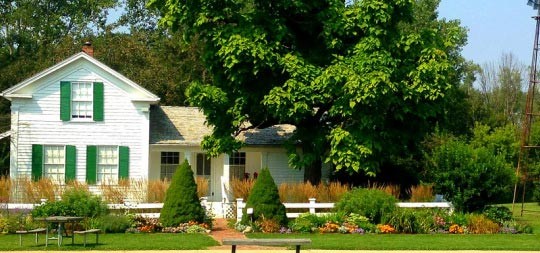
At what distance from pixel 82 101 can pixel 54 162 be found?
2.57 m

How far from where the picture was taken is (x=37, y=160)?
32500 mm

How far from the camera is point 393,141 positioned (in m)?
32.0

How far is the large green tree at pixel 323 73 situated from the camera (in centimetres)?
2931

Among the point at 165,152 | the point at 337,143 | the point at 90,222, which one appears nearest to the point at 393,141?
the point at 337,143

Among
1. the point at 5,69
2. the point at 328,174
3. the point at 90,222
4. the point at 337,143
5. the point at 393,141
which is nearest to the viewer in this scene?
the point at 90,222

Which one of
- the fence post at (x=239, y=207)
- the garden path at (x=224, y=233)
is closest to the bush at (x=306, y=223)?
the garden path at (x=224, y=233)

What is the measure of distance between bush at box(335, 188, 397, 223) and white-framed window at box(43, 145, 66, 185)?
1154 cm

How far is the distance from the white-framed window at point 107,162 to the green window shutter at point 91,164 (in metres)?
0.16

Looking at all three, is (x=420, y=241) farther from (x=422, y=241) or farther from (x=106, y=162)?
(x=106, y=162)

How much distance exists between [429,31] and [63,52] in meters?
26.4

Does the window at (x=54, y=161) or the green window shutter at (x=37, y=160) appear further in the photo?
the window at (x=54, y=161)

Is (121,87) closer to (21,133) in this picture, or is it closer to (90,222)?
(21,133)

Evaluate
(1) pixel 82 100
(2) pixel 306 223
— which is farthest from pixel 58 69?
(2) pixel 306 223

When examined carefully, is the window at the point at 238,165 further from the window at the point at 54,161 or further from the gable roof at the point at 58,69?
the window at the point at 54,161
